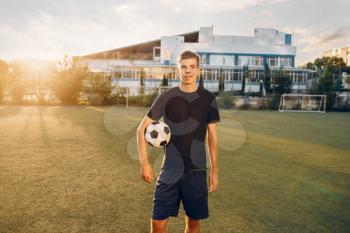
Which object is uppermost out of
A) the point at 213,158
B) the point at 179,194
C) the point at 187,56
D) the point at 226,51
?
the point at 226,51

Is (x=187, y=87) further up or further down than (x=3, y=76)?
further down

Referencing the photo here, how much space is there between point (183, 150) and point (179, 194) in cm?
42

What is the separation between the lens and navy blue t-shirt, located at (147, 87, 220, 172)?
126 inches

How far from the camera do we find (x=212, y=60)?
183ft

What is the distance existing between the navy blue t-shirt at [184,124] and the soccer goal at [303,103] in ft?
105

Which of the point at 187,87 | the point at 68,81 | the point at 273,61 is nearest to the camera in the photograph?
the point at 187,87

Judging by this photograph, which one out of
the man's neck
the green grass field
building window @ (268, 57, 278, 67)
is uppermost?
building window @ (268, 57, 278, 67)

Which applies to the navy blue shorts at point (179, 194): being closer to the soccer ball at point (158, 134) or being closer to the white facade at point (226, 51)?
the soccer ball at point (158, 134)

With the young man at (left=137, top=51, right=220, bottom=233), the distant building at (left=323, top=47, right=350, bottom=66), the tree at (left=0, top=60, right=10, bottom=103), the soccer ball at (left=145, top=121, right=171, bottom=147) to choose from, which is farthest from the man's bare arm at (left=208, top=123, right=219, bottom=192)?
the distant building at (left=323, top=47, right=350, bottom=66)

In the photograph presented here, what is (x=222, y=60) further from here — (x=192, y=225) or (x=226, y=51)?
(x=192, y=225)

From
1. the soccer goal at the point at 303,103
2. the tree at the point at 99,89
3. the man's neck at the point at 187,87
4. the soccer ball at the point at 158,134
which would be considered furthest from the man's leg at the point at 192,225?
the soccer goal at the point at 303,103

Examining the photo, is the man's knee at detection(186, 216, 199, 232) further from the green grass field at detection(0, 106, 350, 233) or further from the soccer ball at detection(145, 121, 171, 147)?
the green grass field at detection(0, 106, 350, 233)

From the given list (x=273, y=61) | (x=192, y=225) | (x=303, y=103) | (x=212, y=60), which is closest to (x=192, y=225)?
(x=192, y=225)

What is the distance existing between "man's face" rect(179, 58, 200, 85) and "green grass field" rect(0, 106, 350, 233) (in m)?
2.05
